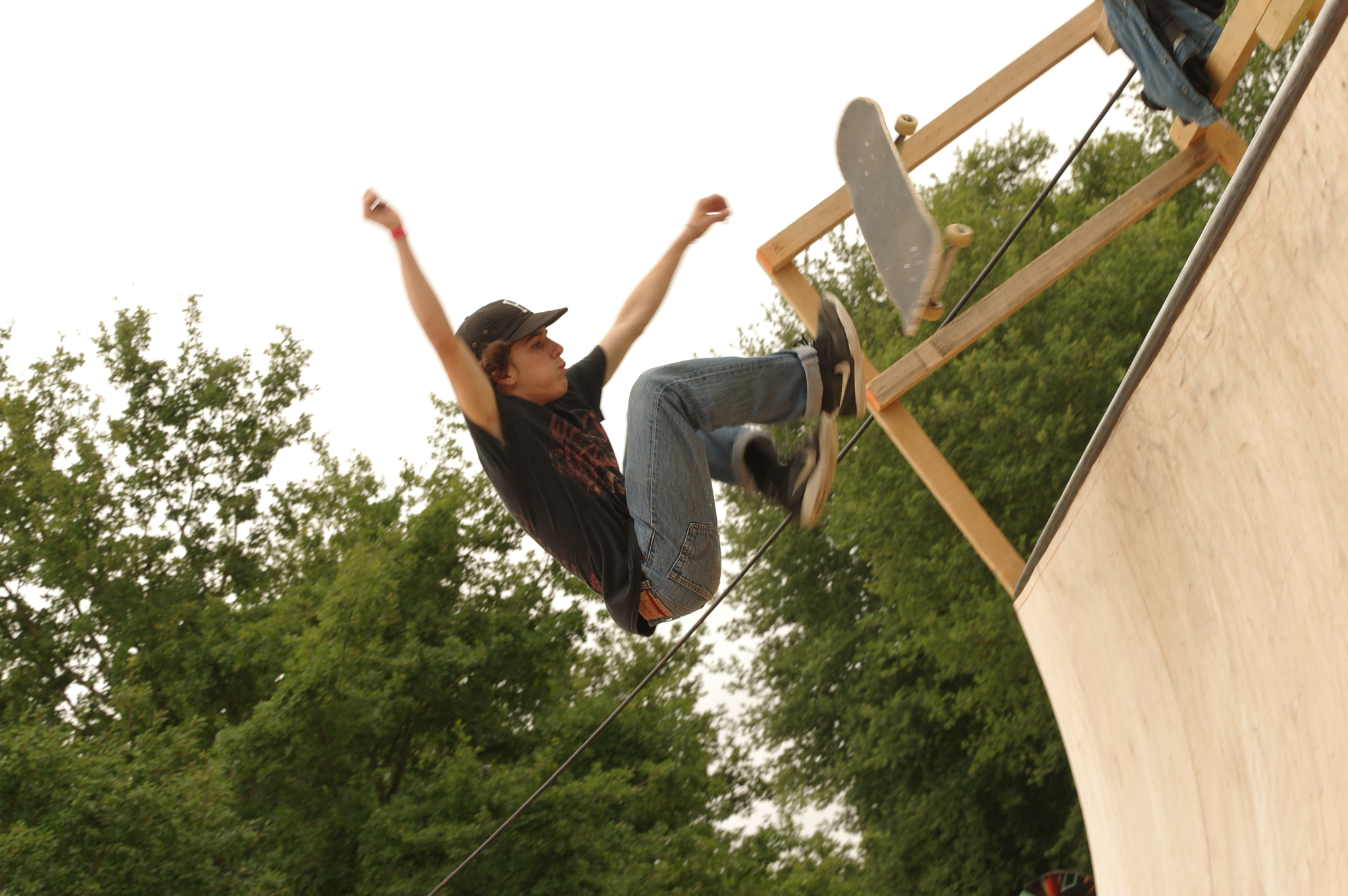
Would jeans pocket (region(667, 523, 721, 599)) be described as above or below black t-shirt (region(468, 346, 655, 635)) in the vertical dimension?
below

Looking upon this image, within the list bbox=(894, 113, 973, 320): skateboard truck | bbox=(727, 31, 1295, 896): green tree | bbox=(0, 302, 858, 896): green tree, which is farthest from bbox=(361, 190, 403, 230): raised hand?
bbox=(727, 31, 1295, 896): green tree

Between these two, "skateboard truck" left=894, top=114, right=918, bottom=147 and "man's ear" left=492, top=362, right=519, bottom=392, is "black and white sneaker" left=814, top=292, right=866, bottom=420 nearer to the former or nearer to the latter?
"man's ear" left=492, top=362, right=519, bottom=392

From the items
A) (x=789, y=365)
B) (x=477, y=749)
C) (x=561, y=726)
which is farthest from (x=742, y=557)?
(x=789, y=365)

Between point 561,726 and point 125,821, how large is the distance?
6.97m

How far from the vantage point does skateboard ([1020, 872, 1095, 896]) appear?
17.5m

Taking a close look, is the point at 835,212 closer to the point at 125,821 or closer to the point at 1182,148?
the point at 1182,148

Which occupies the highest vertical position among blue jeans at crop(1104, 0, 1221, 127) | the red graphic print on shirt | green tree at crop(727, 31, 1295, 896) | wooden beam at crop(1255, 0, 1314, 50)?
green tree at crop(727, 31, 1295, 896)

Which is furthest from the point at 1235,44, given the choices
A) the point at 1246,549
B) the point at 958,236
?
the point at 1246,549

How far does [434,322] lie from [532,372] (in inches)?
21.6

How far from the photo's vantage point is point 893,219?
158 inches

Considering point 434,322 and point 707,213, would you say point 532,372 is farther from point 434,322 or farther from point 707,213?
point 707,213

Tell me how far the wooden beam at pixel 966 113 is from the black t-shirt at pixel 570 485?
1727mm

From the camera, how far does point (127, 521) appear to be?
18844 mm

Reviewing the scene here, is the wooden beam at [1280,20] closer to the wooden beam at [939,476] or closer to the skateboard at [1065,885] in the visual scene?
the wooden beam at [939,476]
